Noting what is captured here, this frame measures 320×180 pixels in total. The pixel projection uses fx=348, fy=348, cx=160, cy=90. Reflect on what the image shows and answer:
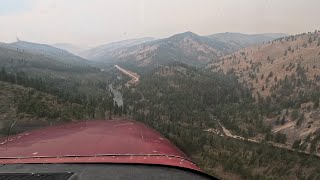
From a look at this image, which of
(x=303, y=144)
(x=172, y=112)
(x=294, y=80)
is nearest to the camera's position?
(x=303, y=144)

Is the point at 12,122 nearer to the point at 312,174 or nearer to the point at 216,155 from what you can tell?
→ the point at 216,155

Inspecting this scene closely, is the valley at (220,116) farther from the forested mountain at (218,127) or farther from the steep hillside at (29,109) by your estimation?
the steep hillside at (29,109)

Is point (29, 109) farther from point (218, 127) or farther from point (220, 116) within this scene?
point (220, 116)

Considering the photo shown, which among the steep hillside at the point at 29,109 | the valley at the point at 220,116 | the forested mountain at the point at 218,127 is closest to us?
the steep hillside at the point at 29,109

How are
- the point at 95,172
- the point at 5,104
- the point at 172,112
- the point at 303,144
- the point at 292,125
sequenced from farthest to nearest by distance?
the point at 172,112 → the point at 292,125 → the point at 303,144 → the point at 5,104 → the point at 95,172

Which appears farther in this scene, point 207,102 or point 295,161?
point 207,102

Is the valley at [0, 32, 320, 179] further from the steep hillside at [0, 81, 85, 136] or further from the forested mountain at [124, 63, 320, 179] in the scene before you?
the steep hillside at [0, 81, 85, 136]

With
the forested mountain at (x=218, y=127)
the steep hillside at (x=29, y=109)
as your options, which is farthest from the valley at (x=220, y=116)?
the steep hillside at (x=29, y=109)

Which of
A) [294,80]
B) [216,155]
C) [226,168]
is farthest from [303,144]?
[294,80]

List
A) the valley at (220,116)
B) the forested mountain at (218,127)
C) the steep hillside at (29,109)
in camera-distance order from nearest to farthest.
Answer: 1. the steep hillside at (29,109)
2. the forested mountain at (218,127)
3. the valley at (220,116)
